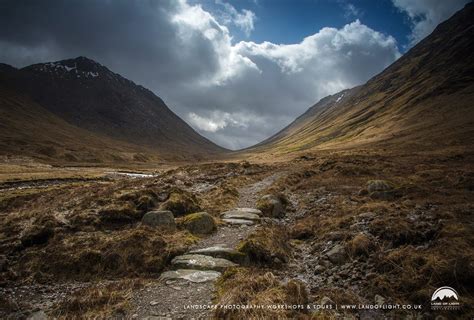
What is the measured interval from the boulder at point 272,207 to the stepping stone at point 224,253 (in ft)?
24.8

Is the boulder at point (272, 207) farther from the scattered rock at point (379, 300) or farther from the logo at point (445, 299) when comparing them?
the logo at point (445, 299)

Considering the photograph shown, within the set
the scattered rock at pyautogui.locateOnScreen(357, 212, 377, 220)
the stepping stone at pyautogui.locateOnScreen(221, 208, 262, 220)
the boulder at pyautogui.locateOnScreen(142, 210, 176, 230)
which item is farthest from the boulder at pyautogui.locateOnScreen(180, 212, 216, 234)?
the scattered rock at pyautogui.locateOnScreen(357, 212, 377, 220)

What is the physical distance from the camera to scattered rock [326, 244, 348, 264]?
1008 centimetres

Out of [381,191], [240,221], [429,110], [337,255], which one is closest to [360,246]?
[337,255]

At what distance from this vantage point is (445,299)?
6.79 meters

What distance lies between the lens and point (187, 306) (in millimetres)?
7805

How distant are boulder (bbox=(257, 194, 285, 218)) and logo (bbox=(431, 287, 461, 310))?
11.6 meters

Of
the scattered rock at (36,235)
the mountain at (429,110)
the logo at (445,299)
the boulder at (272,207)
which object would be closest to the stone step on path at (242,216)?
the boulder at (272,207)

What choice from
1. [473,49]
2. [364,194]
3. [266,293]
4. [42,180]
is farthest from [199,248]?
[473,49]

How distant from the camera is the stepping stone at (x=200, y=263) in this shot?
33.2 ft

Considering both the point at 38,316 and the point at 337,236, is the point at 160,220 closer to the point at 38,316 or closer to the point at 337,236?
the point at 38,316

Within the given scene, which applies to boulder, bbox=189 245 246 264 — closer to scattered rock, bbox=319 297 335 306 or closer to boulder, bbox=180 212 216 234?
boulder, bbox=180 212 216 234

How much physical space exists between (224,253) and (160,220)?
506 centimetres

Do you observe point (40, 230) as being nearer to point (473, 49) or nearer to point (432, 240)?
point (432, 240)
